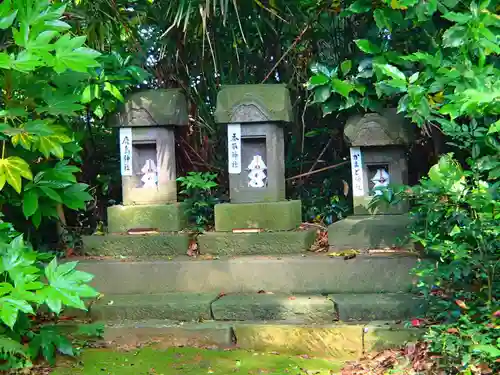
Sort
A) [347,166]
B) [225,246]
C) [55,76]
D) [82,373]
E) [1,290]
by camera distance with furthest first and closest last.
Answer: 1. [347,166]
2. [225,246]
3. [55,76]
4. [82,373]
5. [1,290]

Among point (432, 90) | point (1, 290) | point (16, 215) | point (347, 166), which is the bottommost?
point (1, 290)

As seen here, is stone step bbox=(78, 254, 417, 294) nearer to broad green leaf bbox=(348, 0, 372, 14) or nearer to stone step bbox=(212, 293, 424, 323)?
stone step bbox=(212, 293, 424, 323)

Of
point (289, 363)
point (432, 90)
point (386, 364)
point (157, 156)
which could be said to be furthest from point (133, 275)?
point (432, 90)

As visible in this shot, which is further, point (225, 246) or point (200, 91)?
point (200, 91)

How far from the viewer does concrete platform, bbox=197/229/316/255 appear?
5.02m

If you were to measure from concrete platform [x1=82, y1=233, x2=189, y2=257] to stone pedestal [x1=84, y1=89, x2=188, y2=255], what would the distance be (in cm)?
5

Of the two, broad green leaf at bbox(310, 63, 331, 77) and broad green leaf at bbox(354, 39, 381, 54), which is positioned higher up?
broad green leaf at bbox(354, 39, 381, 54)

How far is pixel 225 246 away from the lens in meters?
5.12

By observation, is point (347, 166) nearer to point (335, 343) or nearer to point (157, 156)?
point (157, 156)

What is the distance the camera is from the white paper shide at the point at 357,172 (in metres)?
5.20

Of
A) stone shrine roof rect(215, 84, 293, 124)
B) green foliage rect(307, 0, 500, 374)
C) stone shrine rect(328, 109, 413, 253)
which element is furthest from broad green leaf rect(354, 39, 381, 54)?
stone shrine roof rect(215, 84, 293, 124)

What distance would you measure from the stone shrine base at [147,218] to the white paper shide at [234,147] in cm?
63

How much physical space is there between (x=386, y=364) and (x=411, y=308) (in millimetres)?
619

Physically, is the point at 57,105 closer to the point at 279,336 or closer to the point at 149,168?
the point at 149,168
